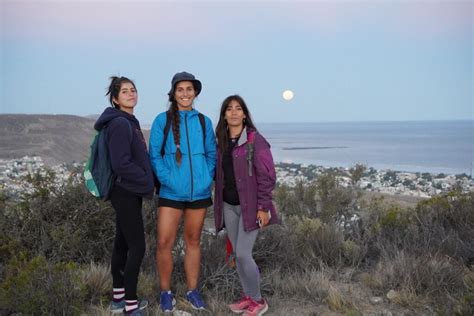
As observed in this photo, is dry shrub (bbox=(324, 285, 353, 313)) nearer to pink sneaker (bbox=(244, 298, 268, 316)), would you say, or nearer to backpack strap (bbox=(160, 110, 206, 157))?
pink sneaker (bbox=(244, 298, 268, 316))

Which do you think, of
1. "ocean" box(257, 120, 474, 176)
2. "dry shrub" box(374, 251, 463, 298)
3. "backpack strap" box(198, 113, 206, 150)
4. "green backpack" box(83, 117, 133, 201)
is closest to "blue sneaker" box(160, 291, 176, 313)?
"green backpack" box(83, 117, 133, 201)

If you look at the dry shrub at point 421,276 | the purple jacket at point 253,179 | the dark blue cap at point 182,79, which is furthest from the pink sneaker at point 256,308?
the dark blue cap at point 182,79

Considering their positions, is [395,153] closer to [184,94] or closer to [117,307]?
[184,94]

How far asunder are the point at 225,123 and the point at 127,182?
106cm

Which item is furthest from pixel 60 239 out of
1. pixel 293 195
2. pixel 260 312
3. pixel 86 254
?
pixel 293 195

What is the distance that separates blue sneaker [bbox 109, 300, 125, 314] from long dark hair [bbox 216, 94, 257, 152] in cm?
165

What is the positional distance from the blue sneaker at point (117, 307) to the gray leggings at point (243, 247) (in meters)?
1.08

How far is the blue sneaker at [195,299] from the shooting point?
13.4 ft

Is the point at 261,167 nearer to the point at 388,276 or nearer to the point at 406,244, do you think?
the point at 388,276

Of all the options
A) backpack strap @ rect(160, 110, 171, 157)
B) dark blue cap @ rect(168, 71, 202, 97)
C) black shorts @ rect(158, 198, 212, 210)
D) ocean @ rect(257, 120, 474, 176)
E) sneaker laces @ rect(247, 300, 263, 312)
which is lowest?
ocean @ rect(257, 120, 474, 176)

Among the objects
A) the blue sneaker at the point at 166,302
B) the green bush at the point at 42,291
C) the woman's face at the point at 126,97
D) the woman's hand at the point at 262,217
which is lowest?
the blue sneaker at the point at 166,302

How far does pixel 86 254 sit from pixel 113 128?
234 cm

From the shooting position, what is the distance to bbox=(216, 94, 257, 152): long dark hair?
4.04 metres

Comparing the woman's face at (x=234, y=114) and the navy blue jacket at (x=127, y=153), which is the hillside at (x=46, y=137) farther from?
the woman's face at (x=234, y=114)
